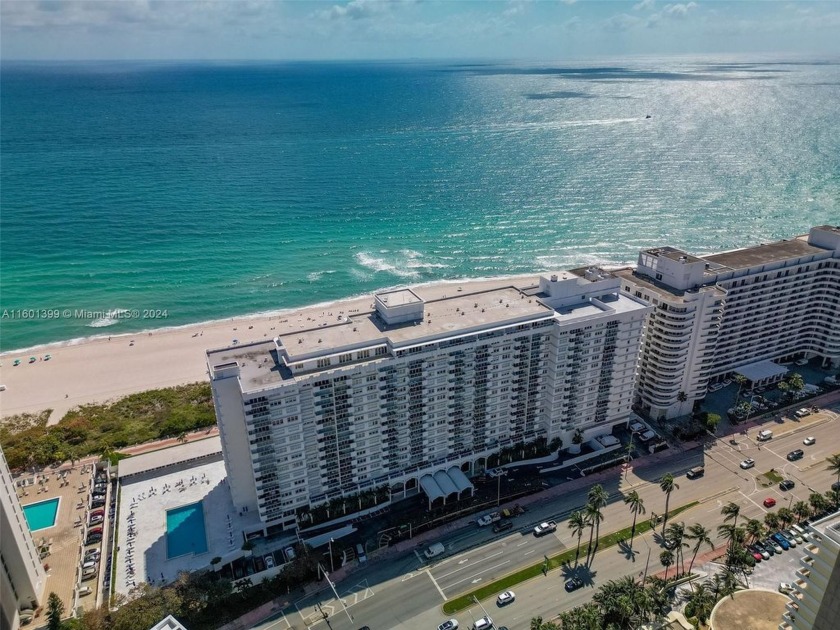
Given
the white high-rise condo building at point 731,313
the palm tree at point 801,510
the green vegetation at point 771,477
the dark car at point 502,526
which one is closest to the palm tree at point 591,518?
the dark car at point 502,526

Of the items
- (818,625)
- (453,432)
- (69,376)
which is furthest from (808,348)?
(69,376)

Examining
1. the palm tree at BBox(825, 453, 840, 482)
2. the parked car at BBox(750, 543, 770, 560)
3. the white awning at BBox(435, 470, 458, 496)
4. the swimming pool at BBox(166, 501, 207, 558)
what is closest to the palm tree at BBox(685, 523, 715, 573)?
the parked car at BBox(750, 543, 770, 560)

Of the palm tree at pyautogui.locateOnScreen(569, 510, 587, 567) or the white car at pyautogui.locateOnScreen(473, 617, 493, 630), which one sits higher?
the palm tree at pyautogui.locateOnScreen(569, 510, 587, 567)

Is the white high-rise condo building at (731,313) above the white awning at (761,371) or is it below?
above

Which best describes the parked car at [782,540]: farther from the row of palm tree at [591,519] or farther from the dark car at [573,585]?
the dark car at [573,585]

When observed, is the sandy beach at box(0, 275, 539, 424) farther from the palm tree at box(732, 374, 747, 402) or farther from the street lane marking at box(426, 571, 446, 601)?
the palm tree at box(732, 374, 747, 402)

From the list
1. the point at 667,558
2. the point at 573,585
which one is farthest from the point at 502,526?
the point at 667,558
